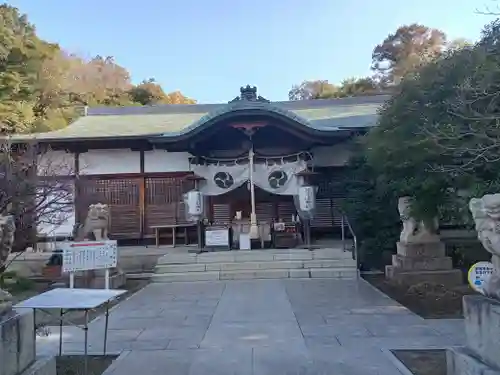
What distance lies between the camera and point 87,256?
8.06m

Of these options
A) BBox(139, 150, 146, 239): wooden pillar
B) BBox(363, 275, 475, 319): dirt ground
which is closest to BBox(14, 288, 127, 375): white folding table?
BBox(363, 275, 475, 319): dirt ground

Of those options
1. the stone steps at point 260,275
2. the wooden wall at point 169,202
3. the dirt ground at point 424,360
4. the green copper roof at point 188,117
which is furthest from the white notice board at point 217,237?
the dirt ground at point 424,360

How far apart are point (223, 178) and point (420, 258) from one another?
21.2 feet

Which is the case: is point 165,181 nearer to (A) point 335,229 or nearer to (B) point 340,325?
(A) point 335,229

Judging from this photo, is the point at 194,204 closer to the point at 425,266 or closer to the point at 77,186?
the point at 77,186

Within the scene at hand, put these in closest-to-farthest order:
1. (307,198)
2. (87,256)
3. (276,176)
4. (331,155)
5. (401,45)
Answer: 1. (87,256)
2. (307,198)
3. (276,176)
4. (331,155)
5. (401,45)

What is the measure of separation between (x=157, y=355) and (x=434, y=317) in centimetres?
394

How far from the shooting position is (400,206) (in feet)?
31.7

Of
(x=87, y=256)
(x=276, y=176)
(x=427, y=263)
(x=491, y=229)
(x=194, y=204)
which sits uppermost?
(x=276, y=176)

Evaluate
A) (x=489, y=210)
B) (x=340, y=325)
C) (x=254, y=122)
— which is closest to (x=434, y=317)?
(x=340, y=325)

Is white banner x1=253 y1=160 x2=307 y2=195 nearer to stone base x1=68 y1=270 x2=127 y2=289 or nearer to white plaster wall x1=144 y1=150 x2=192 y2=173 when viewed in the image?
white plaster wall x1=144 y1=150 x2=192 y2=173

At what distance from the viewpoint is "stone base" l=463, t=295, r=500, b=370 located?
3.18 m

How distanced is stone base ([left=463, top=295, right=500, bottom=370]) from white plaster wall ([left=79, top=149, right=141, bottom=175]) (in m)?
12.4

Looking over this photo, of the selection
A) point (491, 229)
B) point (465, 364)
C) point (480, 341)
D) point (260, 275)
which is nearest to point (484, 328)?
point (480, 341)
